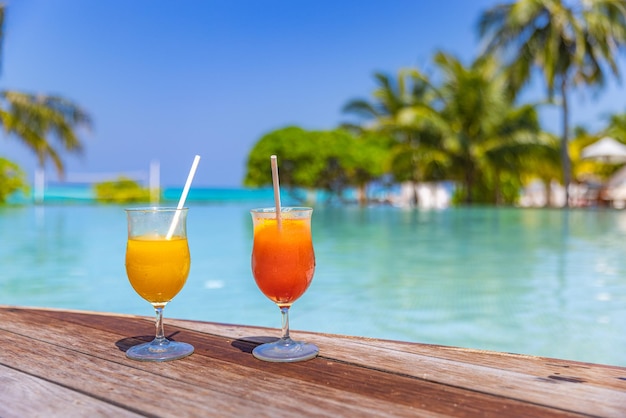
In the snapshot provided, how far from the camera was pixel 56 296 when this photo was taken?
171 inches

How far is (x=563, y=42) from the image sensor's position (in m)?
15.2

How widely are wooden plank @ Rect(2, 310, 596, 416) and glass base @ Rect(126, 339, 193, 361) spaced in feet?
0.08

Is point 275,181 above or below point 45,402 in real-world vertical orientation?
above

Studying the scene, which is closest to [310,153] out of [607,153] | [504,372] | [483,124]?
[483,124]

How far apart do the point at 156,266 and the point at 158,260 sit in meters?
0.01

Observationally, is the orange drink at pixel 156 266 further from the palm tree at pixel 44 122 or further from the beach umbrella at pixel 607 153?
the beach umbrella at pixel 607 153

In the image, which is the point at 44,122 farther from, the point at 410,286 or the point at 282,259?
the point at 282,259

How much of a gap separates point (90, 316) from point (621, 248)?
6512 millimetres

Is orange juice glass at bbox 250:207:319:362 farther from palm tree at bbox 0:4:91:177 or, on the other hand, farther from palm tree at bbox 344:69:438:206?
palm tree at bbox 344:69:438:206

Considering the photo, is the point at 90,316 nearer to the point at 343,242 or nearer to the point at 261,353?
the point at 261,353

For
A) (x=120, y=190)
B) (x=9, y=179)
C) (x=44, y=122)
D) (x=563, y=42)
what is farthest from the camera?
(x=120, y=190)

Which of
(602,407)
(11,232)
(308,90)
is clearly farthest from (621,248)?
(308,90)

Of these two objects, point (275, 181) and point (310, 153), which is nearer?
point (275, 181)

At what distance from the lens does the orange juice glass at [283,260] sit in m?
1.13
